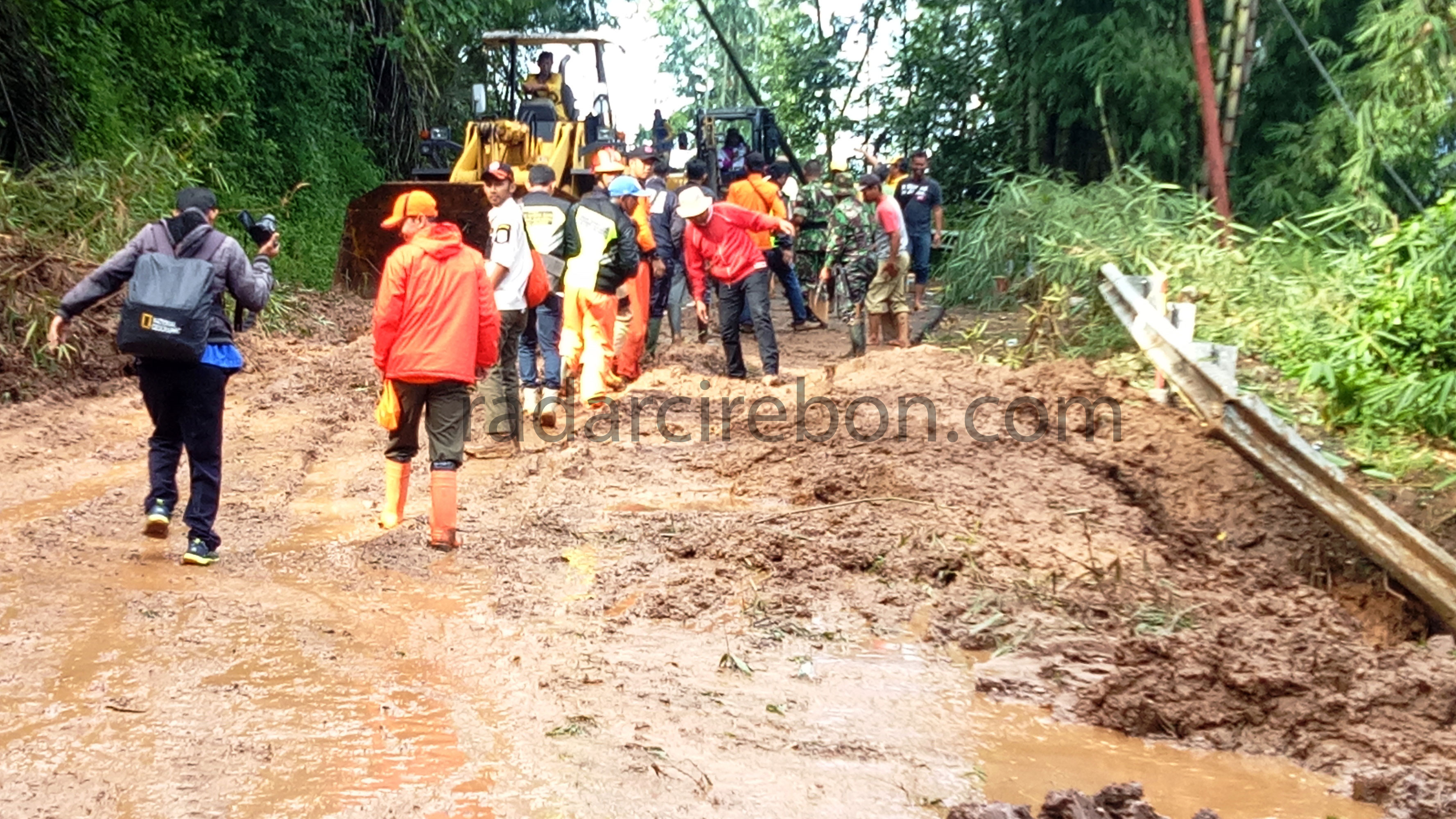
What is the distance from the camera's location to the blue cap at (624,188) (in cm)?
1141

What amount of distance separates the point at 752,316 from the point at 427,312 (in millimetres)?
5572

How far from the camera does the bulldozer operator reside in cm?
1684

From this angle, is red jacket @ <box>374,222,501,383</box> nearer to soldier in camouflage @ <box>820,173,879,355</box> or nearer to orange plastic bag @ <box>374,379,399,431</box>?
orange plastic bag @ <box>374,379,399,431</box>

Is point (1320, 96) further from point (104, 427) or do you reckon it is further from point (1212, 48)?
point (104, 427)

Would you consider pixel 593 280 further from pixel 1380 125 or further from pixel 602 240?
pixel 1380 125

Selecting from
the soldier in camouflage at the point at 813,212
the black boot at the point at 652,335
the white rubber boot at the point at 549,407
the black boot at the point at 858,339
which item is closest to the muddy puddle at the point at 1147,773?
the white rubber boot at the point at 549,407

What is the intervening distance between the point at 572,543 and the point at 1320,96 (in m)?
14.5

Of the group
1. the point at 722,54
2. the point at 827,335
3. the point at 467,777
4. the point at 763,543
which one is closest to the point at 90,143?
the point at 827,335

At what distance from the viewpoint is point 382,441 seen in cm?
988

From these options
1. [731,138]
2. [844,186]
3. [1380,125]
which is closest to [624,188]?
[844,186]

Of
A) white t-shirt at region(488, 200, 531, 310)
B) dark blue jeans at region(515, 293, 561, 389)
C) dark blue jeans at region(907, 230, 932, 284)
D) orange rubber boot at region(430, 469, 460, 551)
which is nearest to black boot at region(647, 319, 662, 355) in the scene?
dark blue jeans at region(515, 293, 561, 389)

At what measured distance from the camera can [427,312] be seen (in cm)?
691

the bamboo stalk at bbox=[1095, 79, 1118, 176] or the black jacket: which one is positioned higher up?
the bamboo stalk at bbox=[1095, 79, 1118, 176]

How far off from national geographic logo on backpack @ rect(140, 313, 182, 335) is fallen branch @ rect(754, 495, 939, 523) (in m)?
3.01
